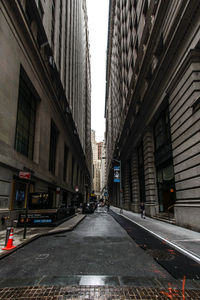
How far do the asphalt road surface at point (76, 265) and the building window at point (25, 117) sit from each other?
37.6ft

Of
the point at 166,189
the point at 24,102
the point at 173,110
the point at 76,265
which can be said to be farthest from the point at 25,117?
the point at 76,265

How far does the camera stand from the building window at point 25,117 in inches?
693

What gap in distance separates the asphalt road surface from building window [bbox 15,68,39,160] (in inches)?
451

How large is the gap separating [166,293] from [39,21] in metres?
24.4

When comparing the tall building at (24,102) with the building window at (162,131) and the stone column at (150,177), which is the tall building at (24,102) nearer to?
the stone column at (150,177)

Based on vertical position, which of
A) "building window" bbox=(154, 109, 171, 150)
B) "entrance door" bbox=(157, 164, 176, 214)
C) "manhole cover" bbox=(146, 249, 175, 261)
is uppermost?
"building window" bbox=(154, 109, 171, 150)

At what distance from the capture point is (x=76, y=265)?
5867mm

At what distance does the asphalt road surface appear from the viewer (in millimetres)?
4902

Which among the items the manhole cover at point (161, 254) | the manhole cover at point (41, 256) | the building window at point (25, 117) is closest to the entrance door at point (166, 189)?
the manhole cover at point (161, 254)

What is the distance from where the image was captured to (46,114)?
24.1m

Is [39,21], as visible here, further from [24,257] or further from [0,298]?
[0,298]

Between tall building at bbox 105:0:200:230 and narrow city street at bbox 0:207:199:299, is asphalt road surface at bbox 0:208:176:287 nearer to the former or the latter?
narrow city street at bbox 0:207:199:299

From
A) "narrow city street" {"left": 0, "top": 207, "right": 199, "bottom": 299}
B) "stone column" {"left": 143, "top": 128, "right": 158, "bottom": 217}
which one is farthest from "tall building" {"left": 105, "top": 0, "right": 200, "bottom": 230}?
"narrow city street" {"left": 0, "top": 207, "right": 199, "bottom": 299}

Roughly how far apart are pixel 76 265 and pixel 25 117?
1628 cm
